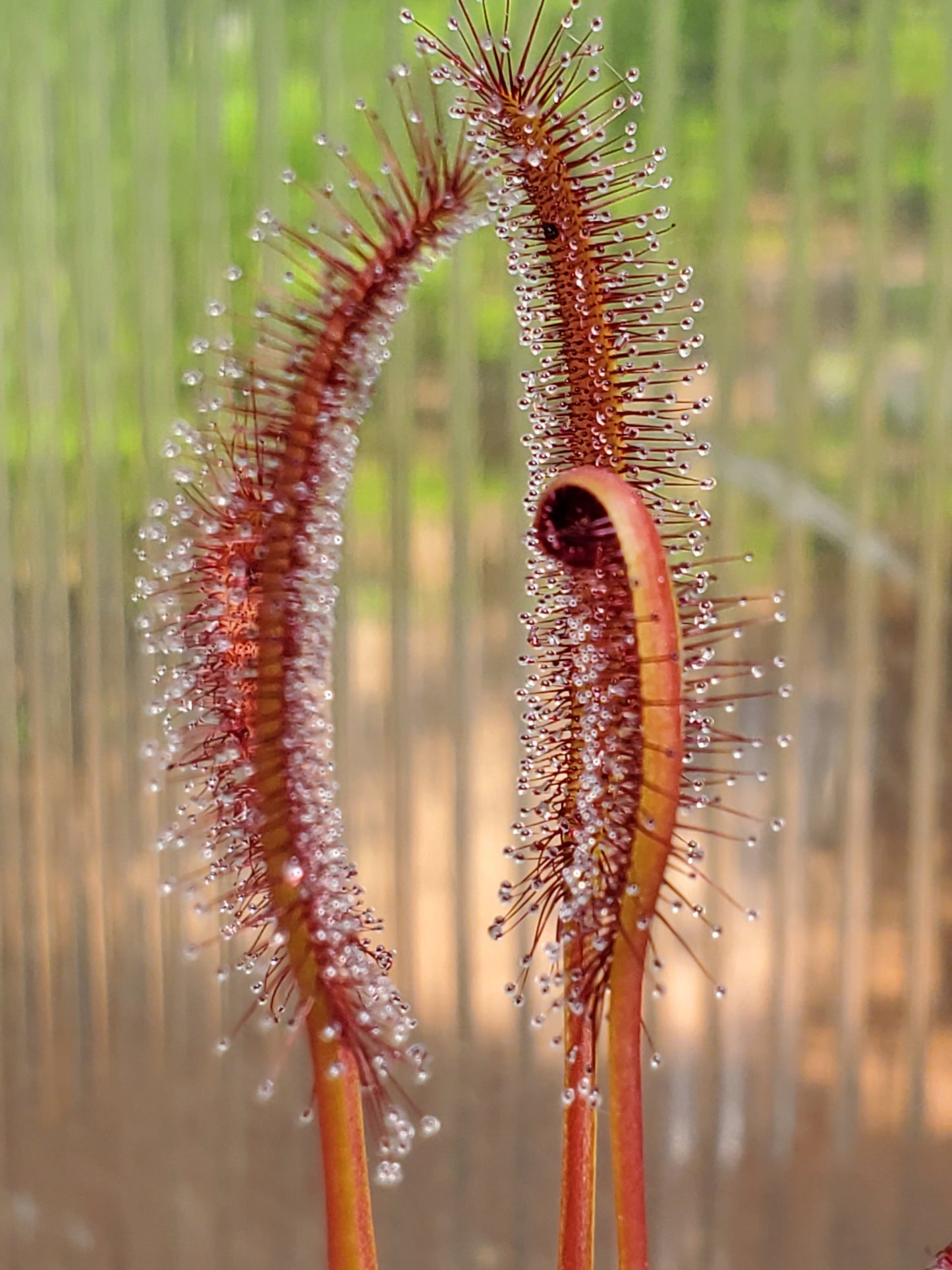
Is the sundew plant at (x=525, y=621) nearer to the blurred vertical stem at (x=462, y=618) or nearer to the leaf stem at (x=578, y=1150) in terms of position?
the leaf stem at (x=578, y=1150)

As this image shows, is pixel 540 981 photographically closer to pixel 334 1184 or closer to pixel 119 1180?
pixel 334 1184

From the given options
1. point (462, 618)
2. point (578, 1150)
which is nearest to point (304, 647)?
point (578, 1150)

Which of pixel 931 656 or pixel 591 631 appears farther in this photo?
pixel 931 656

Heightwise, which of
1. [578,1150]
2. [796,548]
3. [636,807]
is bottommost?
[578,1150]

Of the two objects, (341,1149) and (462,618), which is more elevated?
(462,618)

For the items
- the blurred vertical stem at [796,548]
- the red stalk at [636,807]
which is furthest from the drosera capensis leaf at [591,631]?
the blurred vertical stem at [796,548]

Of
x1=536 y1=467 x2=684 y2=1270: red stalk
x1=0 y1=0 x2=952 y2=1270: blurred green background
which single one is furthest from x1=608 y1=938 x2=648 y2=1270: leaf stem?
x1=0 y1=0 x2=952 y2=1270: blurred green background

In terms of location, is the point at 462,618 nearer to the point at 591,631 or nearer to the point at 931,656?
Result: the point at 931,656
